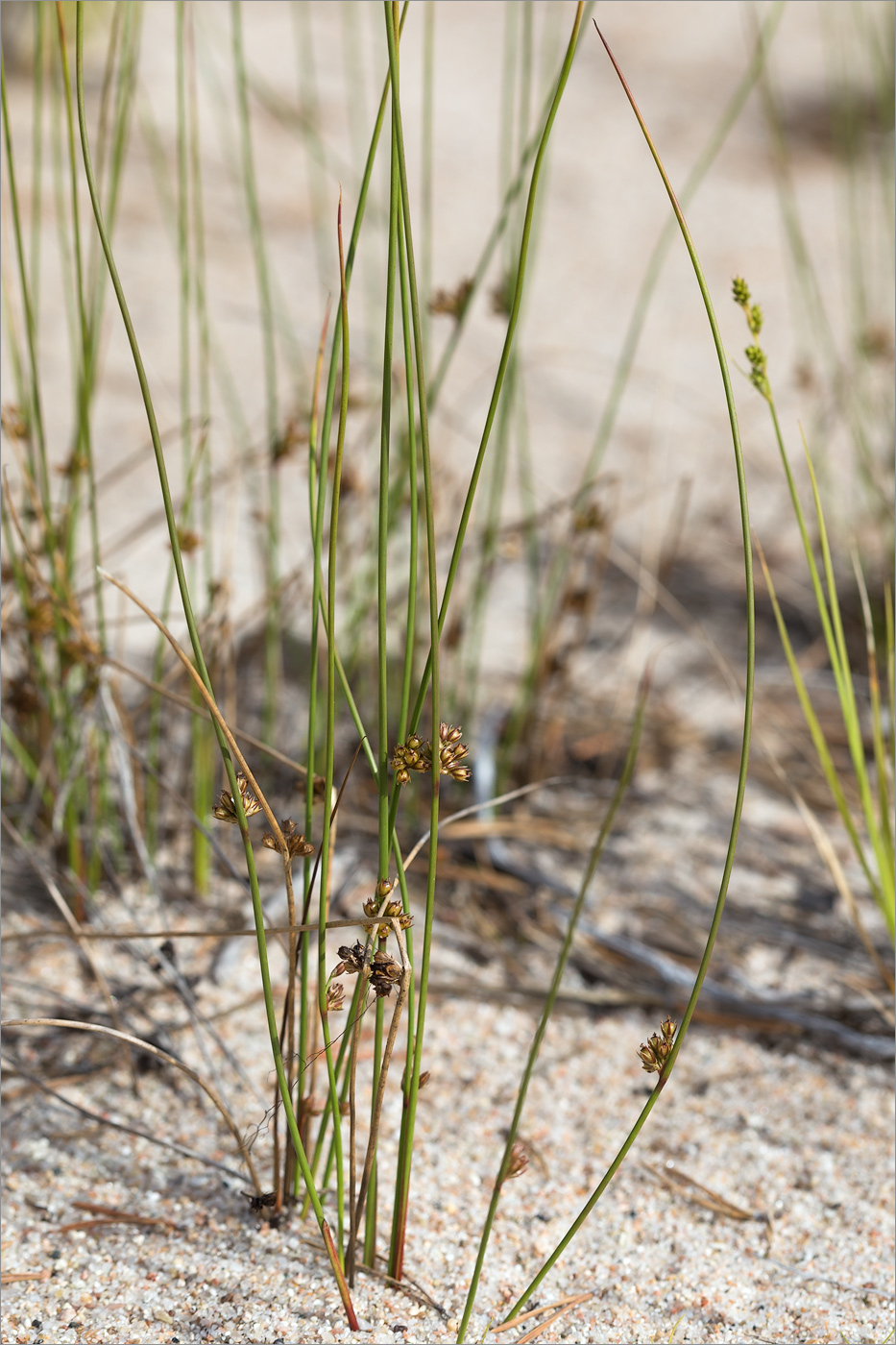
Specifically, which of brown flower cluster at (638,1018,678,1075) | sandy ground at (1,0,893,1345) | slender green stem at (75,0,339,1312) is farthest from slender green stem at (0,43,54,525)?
brown flower cluster at (638,1018,678,1075)

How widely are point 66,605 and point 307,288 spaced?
199 cm

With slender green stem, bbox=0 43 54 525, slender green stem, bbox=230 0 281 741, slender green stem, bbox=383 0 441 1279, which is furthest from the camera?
slender green stem, bbox=230 0 281 741

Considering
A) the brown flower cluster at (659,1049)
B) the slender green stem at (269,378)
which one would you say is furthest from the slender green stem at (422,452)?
the slender green stem at (269,378)

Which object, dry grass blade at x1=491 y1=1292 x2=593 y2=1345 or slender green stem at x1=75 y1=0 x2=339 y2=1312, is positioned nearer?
slender green stem at x1=75 y1=0 x2=339 y2=1312

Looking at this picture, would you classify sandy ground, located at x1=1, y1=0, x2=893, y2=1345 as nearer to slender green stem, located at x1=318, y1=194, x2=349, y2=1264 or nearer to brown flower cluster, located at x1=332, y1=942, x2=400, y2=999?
slender green stem, located at x1=318, y1=194, x2=349, y2=1264

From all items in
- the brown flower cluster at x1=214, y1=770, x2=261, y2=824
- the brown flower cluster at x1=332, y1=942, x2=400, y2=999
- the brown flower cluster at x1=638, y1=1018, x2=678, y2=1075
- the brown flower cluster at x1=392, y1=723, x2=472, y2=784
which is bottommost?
the brown flower cluster at x1=638, y1=1018, x2=678, y2=1075

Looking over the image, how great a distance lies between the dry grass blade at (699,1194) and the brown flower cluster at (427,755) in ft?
1.50

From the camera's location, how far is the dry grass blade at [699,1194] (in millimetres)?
797

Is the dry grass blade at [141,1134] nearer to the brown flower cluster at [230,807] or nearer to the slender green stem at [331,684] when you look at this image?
the slender green stem at [331,684]

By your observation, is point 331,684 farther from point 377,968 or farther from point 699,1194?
point 699,1194

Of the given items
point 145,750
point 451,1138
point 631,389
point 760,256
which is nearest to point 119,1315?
point 451,1138

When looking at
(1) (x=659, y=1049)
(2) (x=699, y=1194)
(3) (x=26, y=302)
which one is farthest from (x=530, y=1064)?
(3) (x=26, y=302)

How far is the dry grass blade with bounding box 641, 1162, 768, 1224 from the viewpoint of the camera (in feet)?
2.61

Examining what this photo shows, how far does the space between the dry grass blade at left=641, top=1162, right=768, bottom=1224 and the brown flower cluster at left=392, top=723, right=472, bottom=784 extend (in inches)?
18.0
